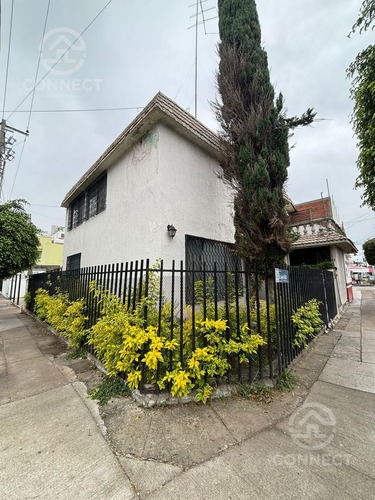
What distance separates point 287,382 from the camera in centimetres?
304

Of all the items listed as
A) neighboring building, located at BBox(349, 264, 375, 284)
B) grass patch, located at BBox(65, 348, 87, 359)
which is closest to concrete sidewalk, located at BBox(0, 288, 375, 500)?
grass patch, located at BBox(65, 348, 87, 359)

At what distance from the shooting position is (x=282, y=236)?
4.34m

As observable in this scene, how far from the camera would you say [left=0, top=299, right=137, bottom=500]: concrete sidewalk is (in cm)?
154

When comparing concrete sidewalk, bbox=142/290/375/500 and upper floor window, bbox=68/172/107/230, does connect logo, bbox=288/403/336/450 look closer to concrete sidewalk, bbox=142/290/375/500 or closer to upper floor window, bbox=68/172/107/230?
concrete sidewalk, bbox=142/290/375/500

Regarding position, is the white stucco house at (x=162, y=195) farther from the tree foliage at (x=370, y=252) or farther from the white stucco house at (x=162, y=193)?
the tree foliage at (x=370, y=252)

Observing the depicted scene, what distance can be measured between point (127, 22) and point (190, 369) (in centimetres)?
903

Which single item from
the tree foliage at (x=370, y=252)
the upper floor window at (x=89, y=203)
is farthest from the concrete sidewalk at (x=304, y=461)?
the tree foliage at (x=370, y=252)

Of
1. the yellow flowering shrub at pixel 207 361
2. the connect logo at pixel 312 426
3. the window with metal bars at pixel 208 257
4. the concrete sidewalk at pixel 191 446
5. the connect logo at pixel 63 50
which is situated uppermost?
the connect logo at pixel 63 50

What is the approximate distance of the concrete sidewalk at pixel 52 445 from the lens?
1541 millimetres

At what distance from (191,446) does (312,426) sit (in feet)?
4.39

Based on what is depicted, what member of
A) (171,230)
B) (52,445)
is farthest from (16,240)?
(52,445)

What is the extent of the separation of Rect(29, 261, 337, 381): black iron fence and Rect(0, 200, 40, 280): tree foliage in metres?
3.59

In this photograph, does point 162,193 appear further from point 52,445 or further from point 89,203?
point 89,203

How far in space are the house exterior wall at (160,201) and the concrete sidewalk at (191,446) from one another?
3.04 m
